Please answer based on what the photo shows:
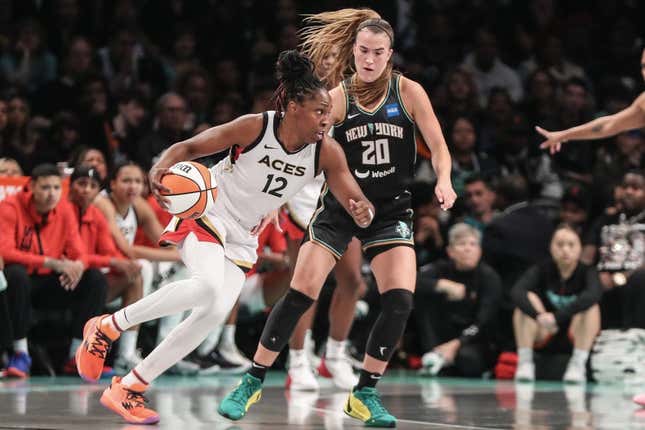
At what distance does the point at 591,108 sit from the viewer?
36.4 feet

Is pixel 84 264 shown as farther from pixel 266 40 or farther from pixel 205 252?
pixel 266 40

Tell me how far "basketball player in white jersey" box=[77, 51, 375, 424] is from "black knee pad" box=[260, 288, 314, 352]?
265 millimetres

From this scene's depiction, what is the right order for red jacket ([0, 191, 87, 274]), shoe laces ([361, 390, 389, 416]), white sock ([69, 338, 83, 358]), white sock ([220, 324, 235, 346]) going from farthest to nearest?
white sock ([220, 324, 235, 346])
white sock ([69, 338, 83, 358])
red jacket ([0, 191, 87, 274])
shoe laces ([361, 390, 389, 416])

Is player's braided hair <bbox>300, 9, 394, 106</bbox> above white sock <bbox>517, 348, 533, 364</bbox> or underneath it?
above

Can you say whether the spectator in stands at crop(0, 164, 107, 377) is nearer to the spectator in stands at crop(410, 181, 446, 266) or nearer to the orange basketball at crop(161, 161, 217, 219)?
the spectator in stands at crop(410, 181, 446, 266)

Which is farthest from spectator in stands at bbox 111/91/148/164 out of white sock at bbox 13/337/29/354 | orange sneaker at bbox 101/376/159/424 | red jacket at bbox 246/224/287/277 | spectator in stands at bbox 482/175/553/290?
orange sneaker at bbox 101/376/159/424

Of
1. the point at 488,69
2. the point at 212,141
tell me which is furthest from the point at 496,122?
the point at 212,141

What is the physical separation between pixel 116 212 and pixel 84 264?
0.67 meters

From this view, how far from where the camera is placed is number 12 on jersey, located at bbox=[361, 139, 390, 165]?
5.76 metres

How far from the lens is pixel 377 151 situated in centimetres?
577

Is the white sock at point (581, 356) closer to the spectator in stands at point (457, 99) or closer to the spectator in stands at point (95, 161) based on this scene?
the spectator in stands at point (457, 99)

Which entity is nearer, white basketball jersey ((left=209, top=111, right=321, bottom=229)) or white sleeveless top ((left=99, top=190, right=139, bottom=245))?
white basketball jersey ((left=209, top=111, right=321, bottom=229))

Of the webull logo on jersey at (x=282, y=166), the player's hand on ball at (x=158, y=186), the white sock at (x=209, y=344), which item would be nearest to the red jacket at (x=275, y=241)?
the white sock at (x=209, y=344)

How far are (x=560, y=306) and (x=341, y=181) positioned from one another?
12.0 ft
